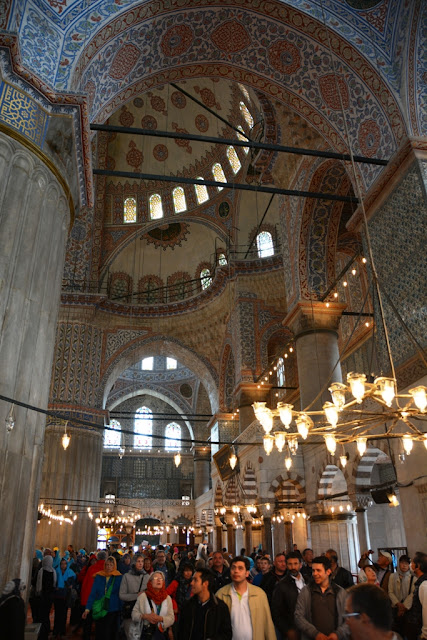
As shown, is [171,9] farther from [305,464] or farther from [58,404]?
[58,404]

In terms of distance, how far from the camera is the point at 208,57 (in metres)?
8.57

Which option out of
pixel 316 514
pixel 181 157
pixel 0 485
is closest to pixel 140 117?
pixel 181 157

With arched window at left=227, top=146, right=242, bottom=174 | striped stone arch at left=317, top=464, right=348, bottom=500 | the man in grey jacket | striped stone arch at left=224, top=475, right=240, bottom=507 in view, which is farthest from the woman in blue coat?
arched window at left=227, top=146, right=242, bottom=174

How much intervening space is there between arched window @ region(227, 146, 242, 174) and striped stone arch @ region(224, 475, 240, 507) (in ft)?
32.7

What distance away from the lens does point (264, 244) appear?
17141mm

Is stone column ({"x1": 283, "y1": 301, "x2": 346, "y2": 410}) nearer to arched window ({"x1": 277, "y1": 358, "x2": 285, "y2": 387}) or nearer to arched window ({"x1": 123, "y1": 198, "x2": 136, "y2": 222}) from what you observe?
A: arched window ({"x1": 277, "y1": 358, "x2": 285, "y2": 387})

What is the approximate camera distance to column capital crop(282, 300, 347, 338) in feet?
36.8

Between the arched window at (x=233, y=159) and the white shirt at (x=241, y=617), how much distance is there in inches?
606

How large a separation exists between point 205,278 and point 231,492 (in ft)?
27.0

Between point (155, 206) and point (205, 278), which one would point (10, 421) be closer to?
point (205, 278)

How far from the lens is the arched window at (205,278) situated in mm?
20208

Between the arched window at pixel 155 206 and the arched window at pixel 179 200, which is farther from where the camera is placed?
the arched window at pixel 155 206

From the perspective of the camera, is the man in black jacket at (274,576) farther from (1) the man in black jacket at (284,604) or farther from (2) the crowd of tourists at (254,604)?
(1) the man in black jacket at (284,604)

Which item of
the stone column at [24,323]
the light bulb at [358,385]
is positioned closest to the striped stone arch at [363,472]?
the light bulb at [358,385]
